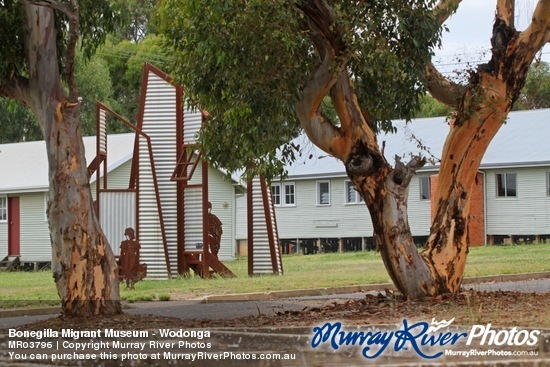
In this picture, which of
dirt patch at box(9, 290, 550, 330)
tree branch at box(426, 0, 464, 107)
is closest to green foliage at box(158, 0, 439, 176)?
tree branch at box(426, 0, 464, 107)

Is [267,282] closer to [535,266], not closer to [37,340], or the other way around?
[535,266]

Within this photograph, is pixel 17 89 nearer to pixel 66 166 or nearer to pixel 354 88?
pixel 66 166

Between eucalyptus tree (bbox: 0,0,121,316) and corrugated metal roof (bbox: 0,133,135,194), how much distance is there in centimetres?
2327

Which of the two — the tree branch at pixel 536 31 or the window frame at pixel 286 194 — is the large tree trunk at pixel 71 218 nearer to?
the tree branch at pixel 536 31

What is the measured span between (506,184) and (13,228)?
1918 cm

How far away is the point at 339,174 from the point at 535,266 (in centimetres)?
2024

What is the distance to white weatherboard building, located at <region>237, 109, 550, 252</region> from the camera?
134 feet

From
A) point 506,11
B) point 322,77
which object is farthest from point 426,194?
point 322,77

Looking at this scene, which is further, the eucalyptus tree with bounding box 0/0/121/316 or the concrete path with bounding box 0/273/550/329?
the concrete path with bounding box 0/273/550/329

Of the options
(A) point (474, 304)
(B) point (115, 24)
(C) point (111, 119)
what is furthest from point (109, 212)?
(C) point (111, 119)

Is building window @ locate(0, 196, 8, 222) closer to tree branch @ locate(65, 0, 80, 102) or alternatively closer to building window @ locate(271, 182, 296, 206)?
building window @ locate(271, 182, 296, 206)

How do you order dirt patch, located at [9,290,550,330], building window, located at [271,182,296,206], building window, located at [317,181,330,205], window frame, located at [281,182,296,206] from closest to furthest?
1. dirt patch, located at [9,290,550,330]
2. building window, located at [317,181,330,205]
3. window frame, located at [281,182,296,206]
4. building window, located at [271,182,296,206]

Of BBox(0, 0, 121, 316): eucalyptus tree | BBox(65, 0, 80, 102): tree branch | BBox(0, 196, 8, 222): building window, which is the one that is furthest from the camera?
BBox(0, 196, 8, 222): building window

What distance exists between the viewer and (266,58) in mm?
14422
